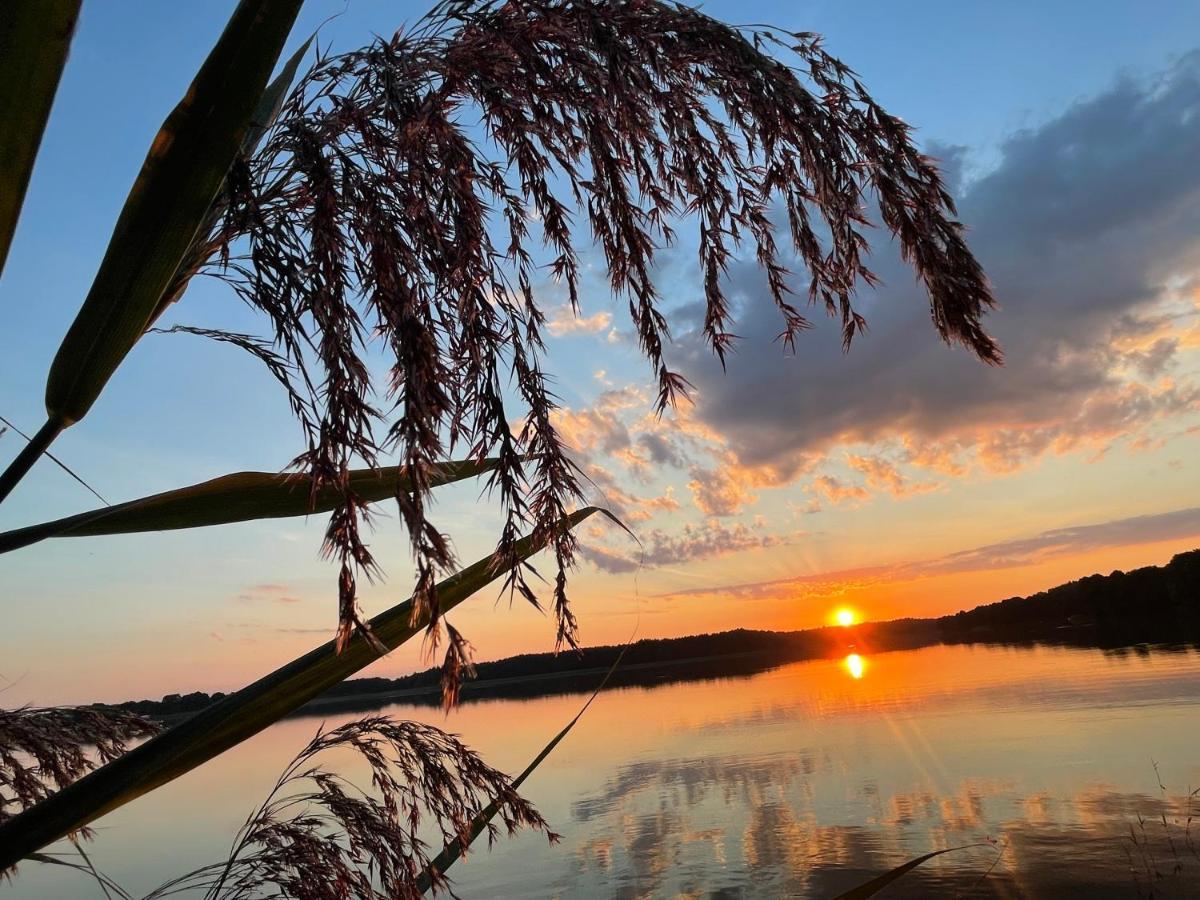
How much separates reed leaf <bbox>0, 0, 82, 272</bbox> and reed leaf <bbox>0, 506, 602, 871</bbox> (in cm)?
61

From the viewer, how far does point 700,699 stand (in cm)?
4453

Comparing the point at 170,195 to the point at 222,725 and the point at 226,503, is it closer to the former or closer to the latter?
the point at 226,503

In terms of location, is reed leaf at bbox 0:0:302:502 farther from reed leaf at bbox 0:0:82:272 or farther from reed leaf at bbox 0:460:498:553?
reed leaf at bbox 0:460:498:553

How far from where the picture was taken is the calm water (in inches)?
444

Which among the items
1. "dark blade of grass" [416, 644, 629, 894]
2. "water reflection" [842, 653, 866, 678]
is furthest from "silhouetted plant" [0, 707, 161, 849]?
"water reflection" [842, 653, 866, 678]

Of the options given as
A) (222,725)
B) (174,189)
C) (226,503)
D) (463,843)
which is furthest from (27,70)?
(463,843)

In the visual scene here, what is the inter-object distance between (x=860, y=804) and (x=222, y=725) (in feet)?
52.2

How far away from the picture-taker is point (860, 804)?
1509 cm

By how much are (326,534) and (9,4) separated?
591 mm

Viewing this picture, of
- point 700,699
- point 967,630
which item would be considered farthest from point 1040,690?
point 967,630

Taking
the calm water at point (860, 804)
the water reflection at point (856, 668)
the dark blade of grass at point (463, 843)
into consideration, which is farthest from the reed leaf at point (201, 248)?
the water reflection at point (856, 668)

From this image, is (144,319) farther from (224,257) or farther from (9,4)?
(9,4)

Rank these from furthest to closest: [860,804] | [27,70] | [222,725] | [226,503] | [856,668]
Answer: [856,668], [860,804], [226,503], [222,725], [27,70]

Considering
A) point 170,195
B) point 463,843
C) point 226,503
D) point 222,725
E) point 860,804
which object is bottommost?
point 860,804
